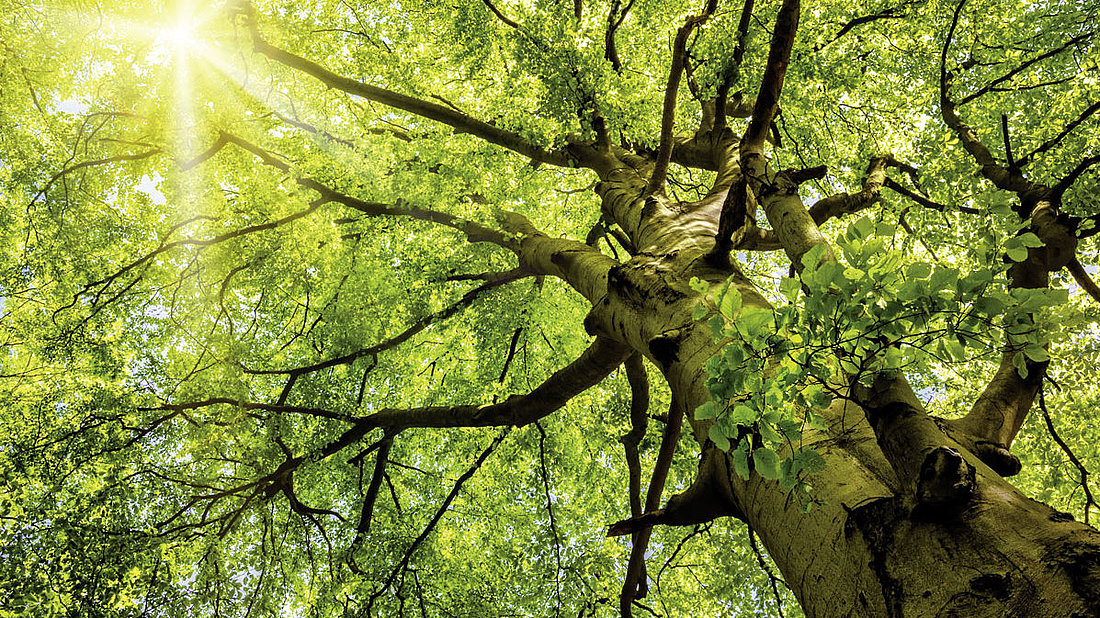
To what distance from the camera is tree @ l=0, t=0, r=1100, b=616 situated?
4172mm

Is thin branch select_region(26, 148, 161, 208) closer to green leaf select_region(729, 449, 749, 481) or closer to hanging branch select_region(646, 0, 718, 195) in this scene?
hanging branch select_region(646, 0, 718, 195)

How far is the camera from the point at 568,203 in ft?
33.4

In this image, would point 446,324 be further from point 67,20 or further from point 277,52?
point 67,20

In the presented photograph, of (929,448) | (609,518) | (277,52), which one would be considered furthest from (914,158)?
(277,52)

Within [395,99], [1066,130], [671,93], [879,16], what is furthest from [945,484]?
[879,16]

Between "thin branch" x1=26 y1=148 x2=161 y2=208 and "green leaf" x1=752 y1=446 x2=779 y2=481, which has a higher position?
"thin branch" x1=26 y1=148 x2=161 y2=208

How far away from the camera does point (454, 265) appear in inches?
281

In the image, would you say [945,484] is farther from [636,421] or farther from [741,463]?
[636,421]

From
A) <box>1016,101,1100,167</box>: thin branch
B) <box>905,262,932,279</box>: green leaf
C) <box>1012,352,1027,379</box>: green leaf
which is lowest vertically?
<box>1012,352,1027,379</box>: green leaf

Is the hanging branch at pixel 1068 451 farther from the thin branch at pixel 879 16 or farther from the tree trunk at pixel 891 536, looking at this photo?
the thin branch at pixel 879 16

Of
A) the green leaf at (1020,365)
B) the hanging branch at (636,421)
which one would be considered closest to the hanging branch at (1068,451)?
the green leaf at (1020,365)

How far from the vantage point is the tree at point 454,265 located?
164 inches

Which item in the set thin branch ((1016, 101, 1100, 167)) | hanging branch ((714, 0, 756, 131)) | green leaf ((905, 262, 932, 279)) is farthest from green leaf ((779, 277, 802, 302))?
thin branch ((1016, 101, 1100, 167))

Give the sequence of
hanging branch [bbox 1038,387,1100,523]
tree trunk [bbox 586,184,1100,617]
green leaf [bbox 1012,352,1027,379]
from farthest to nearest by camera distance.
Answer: hanging branch [bbox 1038,387,1100,523]
green leaf [bbox 1012,352,1027,379]
tree trunk [bbox 586,184,1100,617]
